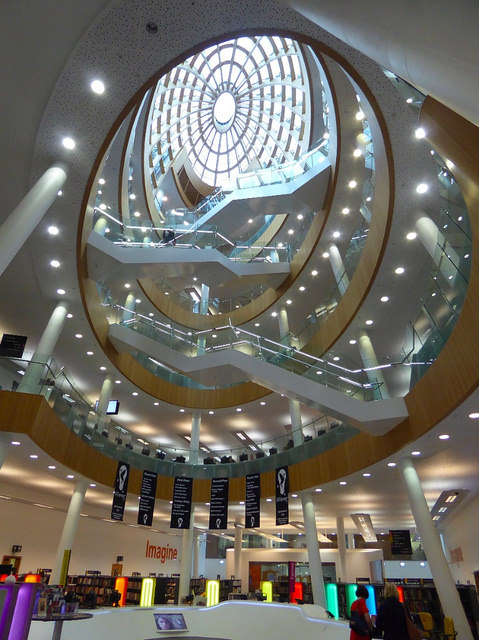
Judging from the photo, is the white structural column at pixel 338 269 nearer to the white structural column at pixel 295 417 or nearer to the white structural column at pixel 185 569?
the white structural column at pixel 295 417

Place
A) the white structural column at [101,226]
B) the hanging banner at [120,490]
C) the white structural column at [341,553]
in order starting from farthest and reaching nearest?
the white structural column at [341,553] → the hanging banner at [120,490] → the white structural column at [101,226]

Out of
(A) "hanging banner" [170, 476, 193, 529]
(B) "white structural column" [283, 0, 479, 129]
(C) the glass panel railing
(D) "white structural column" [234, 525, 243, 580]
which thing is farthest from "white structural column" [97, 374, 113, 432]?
(B) "white structural column" [283, 0, 479, 129]

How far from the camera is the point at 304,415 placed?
943 inches

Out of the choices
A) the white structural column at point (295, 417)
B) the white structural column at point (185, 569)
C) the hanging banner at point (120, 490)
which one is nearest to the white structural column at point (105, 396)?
the hanging banner at point (120, 490)

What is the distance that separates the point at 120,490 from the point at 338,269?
12.8 m

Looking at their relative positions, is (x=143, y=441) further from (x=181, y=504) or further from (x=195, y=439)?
(x=181, y=504)

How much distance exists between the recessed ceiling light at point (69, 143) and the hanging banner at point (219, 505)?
513 inches

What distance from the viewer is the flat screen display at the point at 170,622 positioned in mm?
9688

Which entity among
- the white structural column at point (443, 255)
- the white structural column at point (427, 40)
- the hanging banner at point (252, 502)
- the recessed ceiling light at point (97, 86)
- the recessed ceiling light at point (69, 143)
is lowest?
the white structural column at point (427, 40)

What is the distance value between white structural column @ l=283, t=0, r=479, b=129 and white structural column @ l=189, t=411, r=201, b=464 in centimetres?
1913

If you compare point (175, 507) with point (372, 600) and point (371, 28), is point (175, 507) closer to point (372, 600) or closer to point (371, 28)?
point (372, 600)

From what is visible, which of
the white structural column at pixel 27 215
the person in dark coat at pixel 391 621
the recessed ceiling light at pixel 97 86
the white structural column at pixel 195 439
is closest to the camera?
the person in dark coat at pixel 391 621

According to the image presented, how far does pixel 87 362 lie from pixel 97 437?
5.17 m

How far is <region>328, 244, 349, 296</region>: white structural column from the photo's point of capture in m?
17.4
